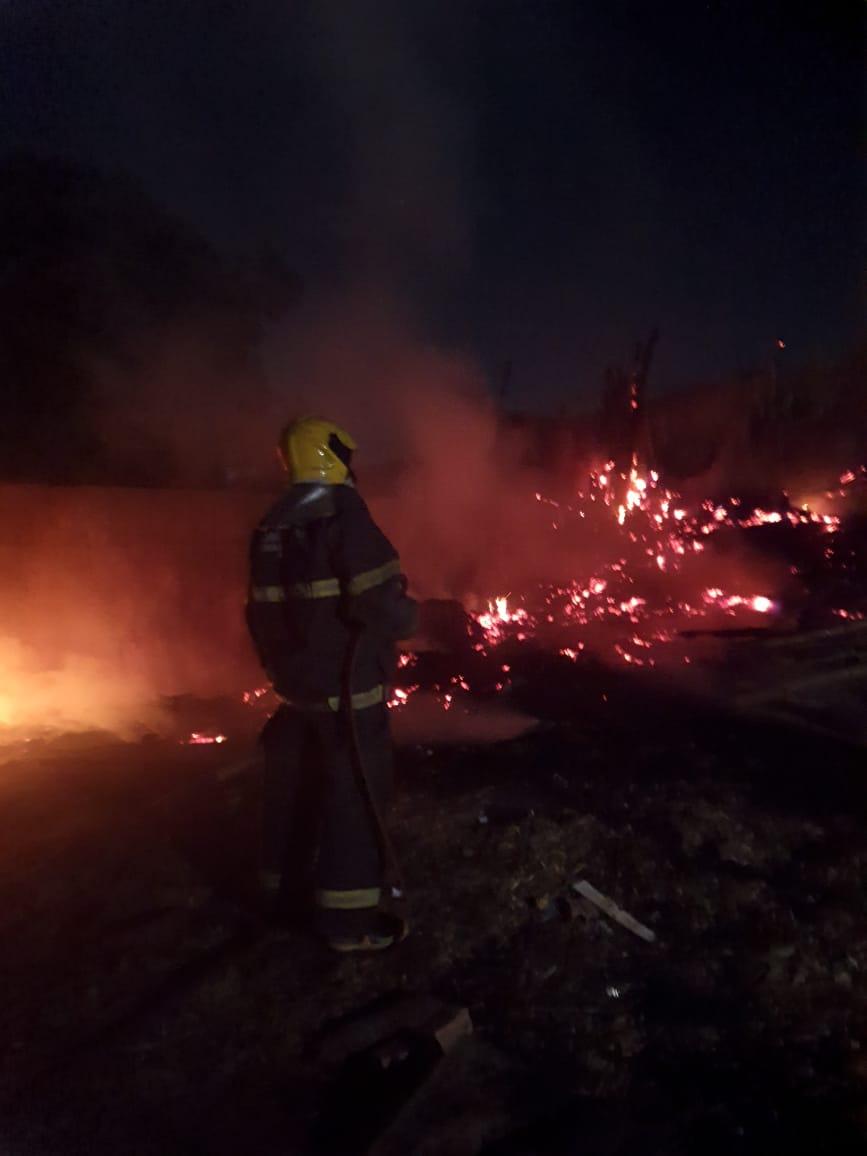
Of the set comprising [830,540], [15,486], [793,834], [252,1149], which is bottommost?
[252,1149]

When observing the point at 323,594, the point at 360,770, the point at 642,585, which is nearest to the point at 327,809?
the point at 360,770

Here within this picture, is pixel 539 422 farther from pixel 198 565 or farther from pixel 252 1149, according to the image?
pixel 252 1149

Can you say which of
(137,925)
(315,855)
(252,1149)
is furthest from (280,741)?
(252,1149)

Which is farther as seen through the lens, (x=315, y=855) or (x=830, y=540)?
(x=830, y=540)

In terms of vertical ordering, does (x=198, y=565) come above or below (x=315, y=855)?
above

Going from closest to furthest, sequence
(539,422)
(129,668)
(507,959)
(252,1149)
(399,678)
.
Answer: (252,1149)
(507,959)
(399,678)
(129,668)
(539,422)

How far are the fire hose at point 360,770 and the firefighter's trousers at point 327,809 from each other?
0.01 metres

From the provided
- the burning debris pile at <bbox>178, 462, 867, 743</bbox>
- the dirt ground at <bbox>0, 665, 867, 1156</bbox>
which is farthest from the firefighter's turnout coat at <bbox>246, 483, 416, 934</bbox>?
the burning debris pile at <bbox>178, 462, 867, 743</bbox>

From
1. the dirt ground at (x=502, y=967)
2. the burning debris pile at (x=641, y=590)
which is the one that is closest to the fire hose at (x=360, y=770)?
the dirt ground at (x=502, y=967)

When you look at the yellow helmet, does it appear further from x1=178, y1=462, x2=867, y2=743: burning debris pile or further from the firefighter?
x1=178, y1=462, x2=867, y2=743: burning debris pile

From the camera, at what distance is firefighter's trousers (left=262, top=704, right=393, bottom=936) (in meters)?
3.21

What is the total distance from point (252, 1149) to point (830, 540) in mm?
12264

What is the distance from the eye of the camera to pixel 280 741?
3357 mm

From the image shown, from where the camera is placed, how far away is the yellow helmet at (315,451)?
3.27 m
